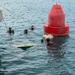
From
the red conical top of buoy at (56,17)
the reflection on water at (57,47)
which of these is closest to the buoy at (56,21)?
the red conical top of buoy at (56,17)

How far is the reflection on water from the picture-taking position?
98.9 ft

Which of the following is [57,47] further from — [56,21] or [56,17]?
[56,17]

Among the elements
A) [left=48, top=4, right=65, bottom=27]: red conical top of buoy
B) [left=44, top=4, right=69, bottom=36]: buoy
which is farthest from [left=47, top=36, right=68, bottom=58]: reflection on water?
[left=48, top=4, right=65, bottom=27]: red conical top of buoy

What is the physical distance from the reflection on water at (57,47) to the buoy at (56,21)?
3.00 ft

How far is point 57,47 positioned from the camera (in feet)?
108

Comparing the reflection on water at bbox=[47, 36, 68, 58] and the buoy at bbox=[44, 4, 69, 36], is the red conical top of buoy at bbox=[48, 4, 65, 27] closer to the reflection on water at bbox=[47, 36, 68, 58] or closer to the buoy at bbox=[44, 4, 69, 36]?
the buoy at bbox=[44, 4, 69, 36]

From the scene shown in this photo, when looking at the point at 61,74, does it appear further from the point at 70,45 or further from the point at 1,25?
the point at 1,25

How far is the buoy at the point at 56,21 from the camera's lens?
35.7 meters

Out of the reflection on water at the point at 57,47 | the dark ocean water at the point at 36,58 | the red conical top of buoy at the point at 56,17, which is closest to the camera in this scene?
the dark ocean water at the point at 36,58

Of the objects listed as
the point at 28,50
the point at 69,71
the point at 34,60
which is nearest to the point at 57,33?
the point at 28,50

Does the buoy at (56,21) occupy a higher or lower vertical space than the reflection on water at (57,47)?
higher

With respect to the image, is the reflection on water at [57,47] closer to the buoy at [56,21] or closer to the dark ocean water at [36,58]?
the dark ocean water at [36,58]

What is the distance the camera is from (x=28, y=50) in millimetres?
31469

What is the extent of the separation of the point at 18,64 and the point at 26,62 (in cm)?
A: 86
